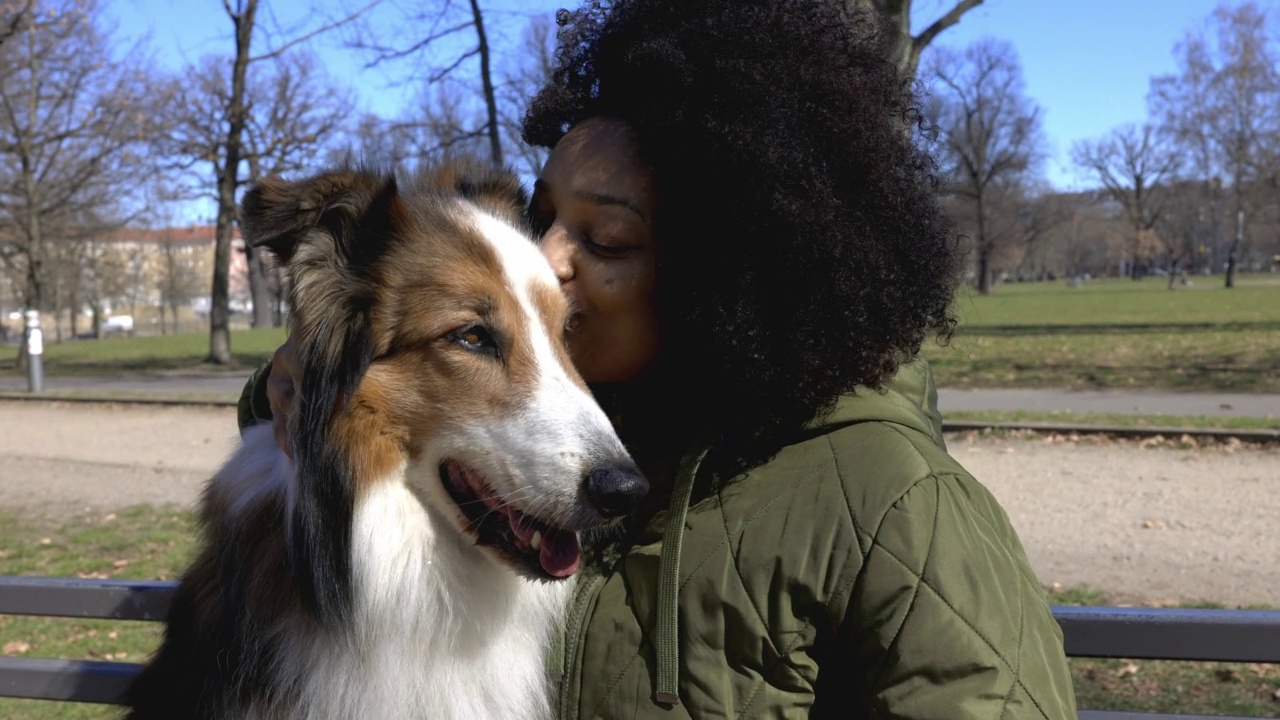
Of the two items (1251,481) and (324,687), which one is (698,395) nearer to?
(324,687)

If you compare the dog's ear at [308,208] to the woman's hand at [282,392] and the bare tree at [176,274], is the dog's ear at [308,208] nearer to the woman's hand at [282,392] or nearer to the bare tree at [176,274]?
the woman's hand at [282,392]

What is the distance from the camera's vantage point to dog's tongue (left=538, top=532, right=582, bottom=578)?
225 centimetres

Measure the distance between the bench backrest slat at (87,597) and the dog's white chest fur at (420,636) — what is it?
1381mm

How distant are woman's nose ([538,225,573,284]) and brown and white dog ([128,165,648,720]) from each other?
57 millimetres

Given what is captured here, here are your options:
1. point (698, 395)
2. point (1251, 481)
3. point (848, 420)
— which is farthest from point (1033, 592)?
point (1251, 481)

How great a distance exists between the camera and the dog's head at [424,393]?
2211mm

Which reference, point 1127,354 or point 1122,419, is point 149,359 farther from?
point 1122,419

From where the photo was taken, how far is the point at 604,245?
8.11ft

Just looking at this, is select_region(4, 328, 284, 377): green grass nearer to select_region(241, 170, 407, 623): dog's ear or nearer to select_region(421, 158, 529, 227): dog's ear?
select_region(421, 158, 529, 227): dog's ear

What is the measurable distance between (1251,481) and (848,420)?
8.61 meters

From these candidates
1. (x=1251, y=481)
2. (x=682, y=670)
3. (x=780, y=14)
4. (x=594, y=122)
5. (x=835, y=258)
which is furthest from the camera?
(x=1251, y=481)

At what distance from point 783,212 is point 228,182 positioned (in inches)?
914

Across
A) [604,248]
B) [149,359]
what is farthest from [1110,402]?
[149,359]

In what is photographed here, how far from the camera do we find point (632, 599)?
7.30 feet
